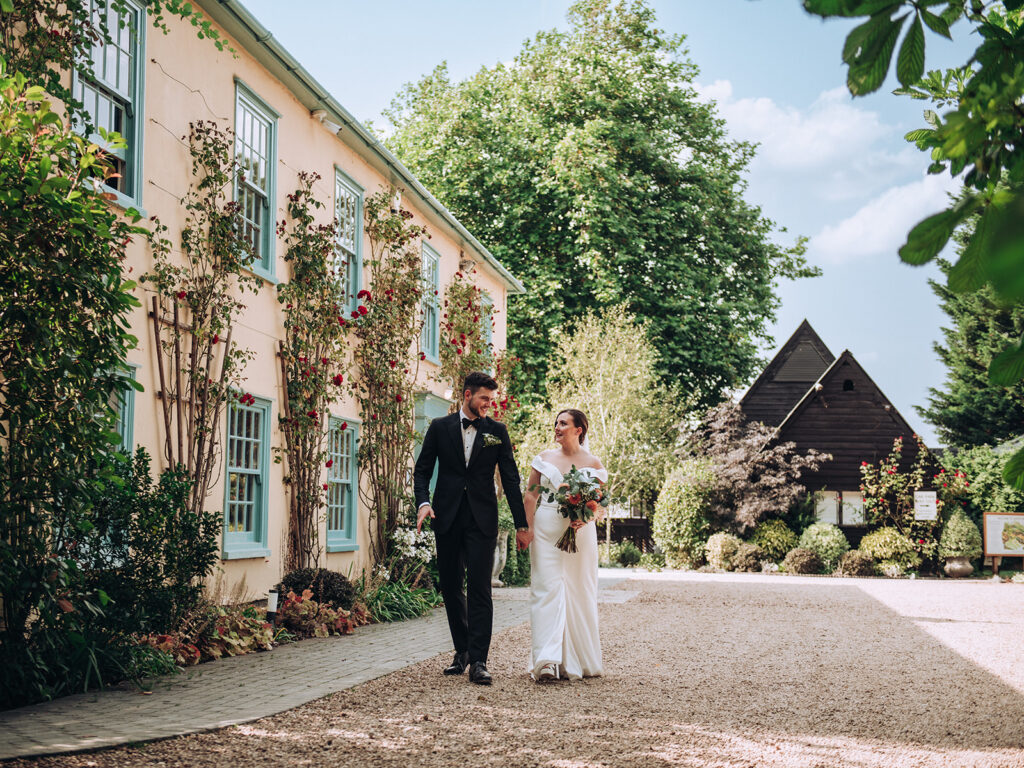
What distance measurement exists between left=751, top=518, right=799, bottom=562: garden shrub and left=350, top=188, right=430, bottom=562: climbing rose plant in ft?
46.2

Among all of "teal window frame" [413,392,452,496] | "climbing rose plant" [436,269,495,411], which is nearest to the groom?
"teal window frame" [413,392,452,496]

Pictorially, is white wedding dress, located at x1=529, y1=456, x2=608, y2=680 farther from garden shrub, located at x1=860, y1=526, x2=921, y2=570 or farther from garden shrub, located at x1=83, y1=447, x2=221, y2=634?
garden shrub, located at x1=860, y1=526, x2=921, y2=570

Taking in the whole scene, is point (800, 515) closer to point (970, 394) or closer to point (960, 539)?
point (960, 539)

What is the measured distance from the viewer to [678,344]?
2986 cm

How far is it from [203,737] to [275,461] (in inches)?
235

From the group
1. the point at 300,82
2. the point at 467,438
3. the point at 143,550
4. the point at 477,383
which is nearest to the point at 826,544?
the point at 300,82

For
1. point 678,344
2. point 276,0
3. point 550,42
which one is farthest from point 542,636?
point 550,42

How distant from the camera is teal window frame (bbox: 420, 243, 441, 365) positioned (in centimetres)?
1670

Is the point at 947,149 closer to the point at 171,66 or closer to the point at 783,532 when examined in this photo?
the point at 171,66

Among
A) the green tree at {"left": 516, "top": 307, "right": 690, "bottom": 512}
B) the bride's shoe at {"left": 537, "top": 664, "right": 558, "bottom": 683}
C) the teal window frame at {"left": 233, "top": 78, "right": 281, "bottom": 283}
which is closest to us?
the bride's shoe at {"left": 537, "top": 664, "right": 558, "bottom": 683}

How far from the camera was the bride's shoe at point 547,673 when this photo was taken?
23.4 ft

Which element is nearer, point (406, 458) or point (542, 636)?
point (542, 636)

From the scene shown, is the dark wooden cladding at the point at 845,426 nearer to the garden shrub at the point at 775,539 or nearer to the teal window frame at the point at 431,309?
the garden shrub at the point at 775,539

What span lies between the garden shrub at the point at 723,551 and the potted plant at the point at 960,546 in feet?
16.9
